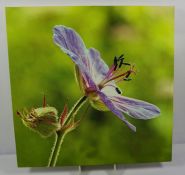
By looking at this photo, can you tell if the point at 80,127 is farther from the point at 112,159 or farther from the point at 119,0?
the point at 119,0

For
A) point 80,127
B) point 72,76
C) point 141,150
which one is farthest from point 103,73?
point 141,150

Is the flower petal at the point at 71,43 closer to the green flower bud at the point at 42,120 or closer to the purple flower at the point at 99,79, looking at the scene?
the purple flower at the point at 99,79

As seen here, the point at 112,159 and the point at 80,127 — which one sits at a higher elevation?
the point at 80,127

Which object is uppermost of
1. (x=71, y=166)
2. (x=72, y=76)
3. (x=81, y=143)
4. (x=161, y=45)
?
(x=161, y=45)

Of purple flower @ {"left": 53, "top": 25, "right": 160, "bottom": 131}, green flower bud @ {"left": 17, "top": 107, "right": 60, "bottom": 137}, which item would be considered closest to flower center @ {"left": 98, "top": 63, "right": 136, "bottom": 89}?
purple flower @ {"left": 53, "top": 25, "right": 160, "bottom": 131}

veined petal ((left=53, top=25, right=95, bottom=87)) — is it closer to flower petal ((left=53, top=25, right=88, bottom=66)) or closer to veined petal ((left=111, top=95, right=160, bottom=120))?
flower petal ((left=53, top=25, right=88, bottom=66))

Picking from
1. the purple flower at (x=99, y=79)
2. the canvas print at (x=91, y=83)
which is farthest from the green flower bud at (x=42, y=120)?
the purple flower at (x=99, y=79)

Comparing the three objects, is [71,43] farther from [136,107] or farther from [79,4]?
[136,107]
